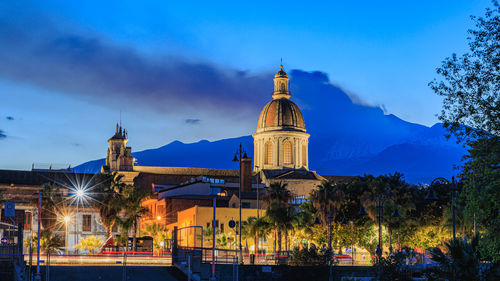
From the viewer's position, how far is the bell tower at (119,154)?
154m

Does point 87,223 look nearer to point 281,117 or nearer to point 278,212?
point 278,212

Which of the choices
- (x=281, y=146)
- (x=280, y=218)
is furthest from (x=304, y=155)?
(x=280, y=218)

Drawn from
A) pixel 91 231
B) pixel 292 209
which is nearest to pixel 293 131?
pixel 91 231

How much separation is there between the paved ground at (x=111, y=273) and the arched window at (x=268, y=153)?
307ft

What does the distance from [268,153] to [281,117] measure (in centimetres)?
784

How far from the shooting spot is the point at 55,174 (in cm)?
13088

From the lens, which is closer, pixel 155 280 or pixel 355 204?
pixel 155 280

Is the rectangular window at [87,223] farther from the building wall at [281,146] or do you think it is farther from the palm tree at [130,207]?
the building wall at [281,146]

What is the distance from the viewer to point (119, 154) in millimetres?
161625

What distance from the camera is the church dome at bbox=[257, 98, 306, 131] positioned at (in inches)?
5728

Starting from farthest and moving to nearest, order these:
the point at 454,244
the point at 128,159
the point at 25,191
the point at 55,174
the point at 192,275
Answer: the point at 128,159, the point at 55,174, the point at 25,191, the point at 192,275, the point at 454,244

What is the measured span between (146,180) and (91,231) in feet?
158

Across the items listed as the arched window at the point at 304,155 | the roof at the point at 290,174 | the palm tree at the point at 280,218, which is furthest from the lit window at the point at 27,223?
the arched window at the point at 304,155

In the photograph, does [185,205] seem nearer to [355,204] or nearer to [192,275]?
[355,204]
